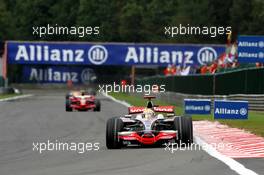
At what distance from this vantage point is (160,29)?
330 ft

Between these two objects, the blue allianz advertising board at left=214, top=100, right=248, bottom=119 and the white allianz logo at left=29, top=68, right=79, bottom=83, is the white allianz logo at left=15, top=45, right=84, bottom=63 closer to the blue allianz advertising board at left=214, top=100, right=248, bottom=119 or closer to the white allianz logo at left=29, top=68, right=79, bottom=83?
the white allianz logo at left=29, top=68, right=79, bottom=83

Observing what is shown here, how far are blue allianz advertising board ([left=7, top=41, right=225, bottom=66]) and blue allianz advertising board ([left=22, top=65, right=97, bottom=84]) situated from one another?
21.2m

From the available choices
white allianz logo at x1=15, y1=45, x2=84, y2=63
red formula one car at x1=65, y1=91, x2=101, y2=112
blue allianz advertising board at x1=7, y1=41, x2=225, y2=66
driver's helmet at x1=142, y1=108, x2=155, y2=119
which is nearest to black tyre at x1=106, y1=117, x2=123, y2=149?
driver's helmet at x1=142, y1=108, x2=155, y2=119

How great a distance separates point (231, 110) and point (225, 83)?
32.8ft

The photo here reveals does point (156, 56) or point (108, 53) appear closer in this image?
point (108, 53)

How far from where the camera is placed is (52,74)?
92875 mm

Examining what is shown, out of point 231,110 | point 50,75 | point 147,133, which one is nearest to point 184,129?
point 147,133

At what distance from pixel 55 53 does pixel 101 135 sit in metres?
51.9

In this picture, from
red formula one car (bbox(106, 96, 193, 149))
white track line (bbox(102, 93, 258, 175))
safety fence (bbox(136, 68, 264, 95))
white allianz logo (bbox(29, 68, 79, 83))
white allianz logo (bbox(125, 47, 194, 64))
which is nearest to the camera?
white track line (bbox(102, 93, 258, 175))

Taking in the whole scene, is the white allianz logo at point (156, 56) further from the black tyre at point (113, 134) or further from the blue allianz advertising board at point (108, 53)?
the black tyre at point (113, 134)

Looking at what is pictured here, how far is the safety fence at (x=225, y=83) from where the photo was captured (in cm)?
2927

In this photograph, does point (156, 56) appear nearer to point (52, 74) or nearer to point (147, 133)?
point (52, 74)

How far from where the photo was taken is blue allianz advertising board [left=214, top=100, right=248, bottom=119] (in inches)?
904

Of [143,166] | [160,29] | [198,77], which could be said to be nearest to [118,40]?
[160,29]
